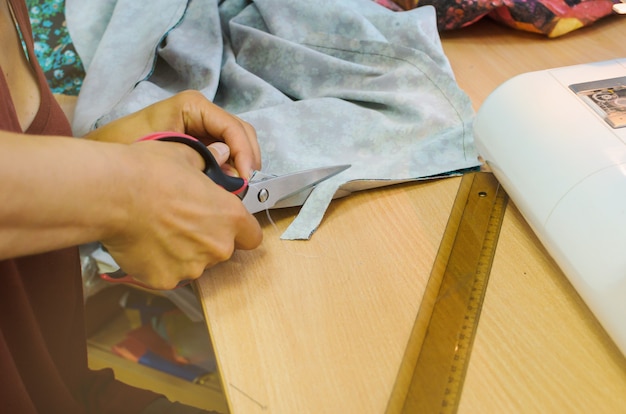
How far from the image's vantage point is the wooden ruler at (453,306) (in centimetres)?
49

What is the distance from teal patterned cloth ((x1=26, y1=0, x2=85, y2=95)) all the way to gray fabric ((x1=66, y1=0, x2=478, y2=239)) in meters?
0.03

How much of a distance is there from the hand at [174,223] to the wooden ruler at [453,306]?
0.20 m

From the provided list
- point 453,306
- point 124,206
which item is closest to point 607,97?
point 453,306

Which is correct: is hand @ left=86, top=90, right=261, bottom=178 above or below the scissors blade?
above

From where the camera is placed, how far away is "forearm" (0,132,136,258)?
0.39 m

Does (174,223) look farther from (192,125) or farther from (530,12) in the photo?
(530,12)

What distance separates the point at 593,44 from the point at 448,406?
28.0 inches

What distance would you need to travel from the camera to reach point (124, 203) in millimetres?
459

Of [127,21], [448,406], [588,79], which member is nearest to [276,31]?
[127,21]

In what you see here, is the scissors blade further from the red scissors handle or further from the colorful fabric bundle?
the colorful fabric bundle

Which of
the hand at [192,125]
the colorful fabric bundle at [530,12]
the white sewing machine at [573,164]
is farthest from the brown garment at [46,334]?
the colorful fabric bundle at [530,12]

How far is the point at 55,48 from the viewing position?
94 centimetres

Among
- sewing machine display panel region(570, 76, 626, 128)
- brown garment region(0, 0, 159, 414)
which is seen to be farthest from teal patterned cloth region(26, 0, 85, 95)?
sewing machine display panel region(570, 76, 626, 128)

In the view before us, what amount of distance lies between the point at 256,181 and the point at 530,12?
1.92ft
